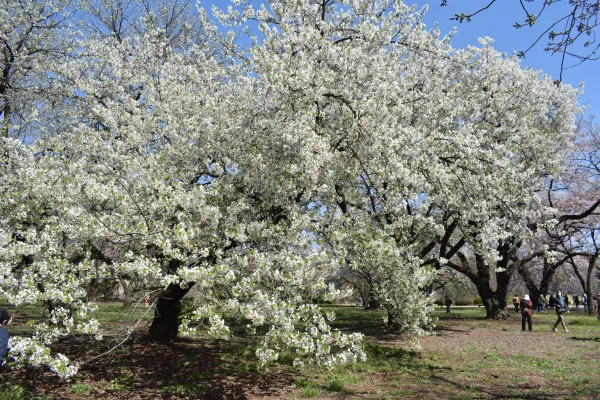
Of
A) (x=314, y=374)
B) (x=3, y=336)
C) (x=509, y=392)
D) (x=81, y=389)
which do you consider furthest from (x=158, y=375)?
(x=509, y=392)

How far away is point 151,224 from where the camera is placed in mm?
7234

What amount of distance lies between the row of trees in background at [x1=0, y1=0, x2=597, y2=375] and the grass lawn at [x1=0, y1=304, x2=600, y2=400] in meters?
1.00

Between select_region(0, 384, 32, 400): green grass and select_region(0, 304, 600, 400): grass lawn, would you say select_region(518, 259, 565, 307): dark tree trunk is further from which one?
select_region(0, 384, 32, 400): green grass

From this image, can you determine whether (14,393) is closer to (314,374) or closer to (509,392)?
(314,374)

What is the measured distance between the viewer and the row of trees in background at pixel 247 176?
673cm

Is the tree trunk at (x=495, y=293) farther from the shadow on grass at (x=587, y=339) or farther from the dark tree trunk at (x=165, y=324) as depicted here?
the dark tree trunk at (x=165, y=324)

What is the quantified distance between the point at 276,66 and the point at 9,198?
233 inches

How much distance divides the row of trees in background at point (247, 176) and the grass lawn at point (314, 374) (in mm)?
1001

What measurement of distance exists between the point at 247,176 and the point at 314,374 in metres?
5.08

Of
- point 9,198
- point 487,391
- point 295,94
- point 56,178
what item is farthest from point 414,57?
point 9,198

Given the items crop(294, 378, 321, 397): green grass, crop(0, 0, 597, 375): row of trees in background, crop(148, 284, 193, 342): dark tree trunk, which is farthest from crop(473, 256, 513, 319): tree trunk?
crop(148, 284, 193, 342): dark tree trunk

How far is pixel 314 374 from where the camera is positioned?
9.53 m

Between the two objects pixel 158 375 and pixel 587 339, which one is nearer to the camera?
pixel 158 375

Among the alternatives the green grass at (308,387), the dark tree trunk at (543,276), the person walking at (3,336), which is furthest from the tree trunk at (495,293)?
the person walking at (3,336)
